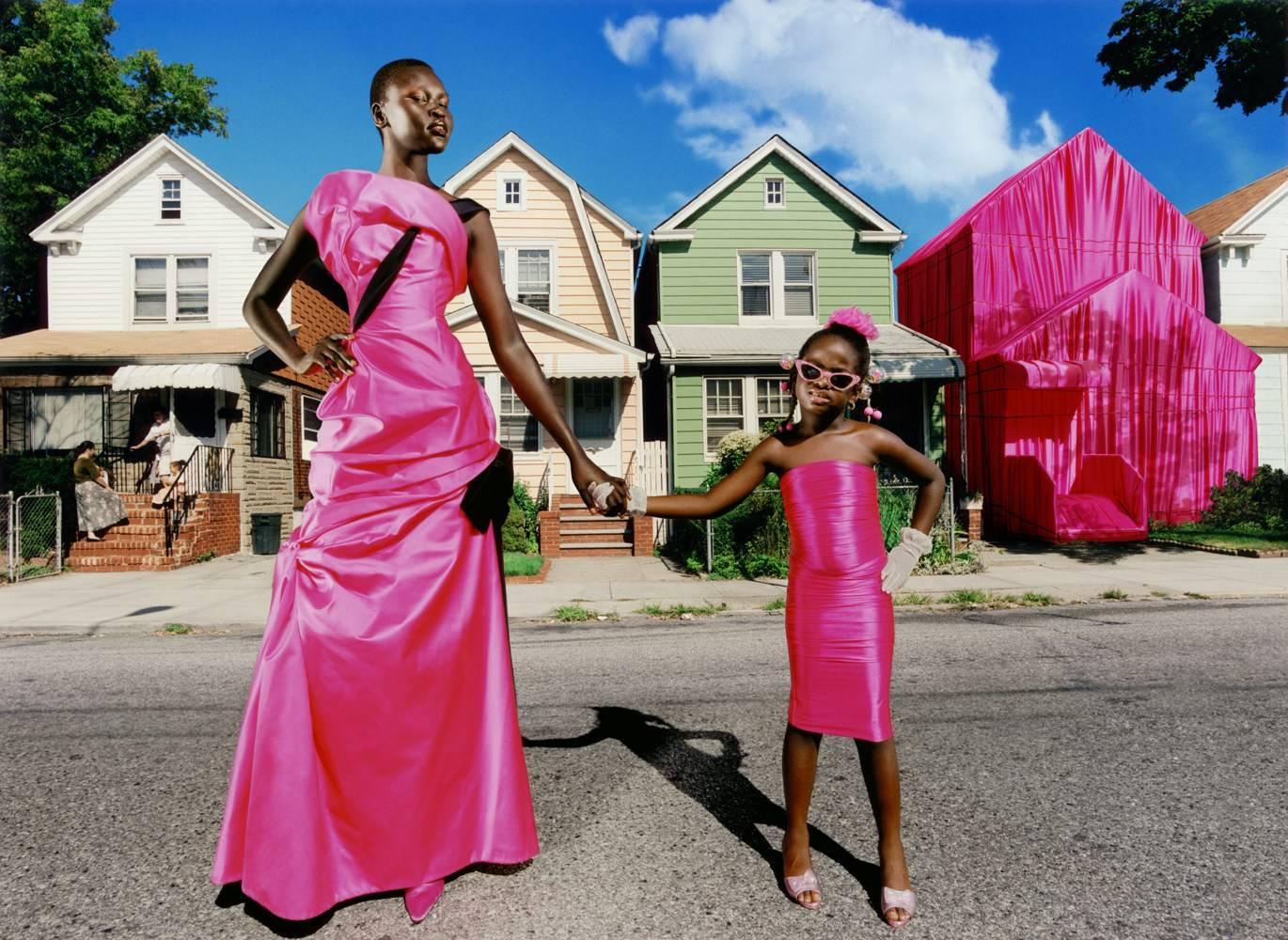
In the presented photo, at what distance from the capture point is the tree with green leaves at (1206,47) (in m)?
13.8

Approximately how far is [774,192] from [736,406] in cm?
509

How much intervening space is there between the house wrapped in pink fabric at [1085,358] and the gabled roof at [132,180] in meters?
15.0

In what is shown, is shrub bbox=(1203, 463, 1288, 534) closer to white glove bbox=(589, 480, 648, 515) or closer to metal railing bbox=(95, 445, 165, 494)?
white glove bbox=(589, 480, 648, 515)

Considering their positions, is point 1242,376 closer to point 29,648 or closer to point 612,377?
point 612,377

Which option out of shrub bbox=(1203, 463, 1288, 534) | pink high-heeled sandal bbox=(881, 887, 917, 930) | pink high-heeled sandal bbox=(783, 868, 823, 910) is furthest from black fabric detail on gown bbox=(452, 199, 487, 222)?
shrub bbox=(1203, 463, 1288, 534)

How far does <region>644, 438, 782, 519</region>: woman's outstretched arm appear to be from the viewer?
106 inches

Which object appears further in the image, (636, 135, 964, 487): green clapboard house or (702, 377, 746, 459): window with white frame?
(636, 135, 964, 487): green clapboard house

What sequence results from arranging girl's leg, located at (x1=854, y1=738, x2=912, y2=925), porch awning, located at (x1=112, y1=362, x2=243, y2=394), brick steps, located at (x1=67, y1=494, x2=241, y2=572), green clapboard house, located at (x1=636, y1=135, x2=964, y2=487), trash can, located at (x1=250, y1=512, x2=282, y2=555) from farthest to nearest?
green clapboard house, located at (x1=636, y1=135, x2=964, y2=487) → trash can, located at (x1=250, y1=512, x2=282, y2=555) → porch awning, located at (x1=112, y1=362, x2=243, y2=394) → brick steps, located at (x1=67, y1=494, x2=241, y2=572) → girl's leg, located at (x1=854, y1=738, x2=912, y2=925)

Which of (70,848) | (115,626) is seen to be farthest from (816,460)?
(115,626)

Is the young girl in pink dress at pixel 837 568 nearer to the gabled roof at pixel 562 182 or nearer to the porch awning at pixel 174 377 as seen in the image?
the porch awning at pixel 174 377

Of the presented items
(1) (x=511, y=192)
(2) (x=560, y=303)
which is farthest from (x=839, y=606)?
(1) (x=511, y=192)

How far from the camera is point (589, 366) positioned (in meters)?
17.1

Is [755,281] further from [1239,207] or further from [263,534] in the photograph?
[1239,207]

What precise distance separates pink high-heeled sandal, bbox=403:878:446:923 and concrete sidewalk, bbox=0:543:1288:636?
638 cm
